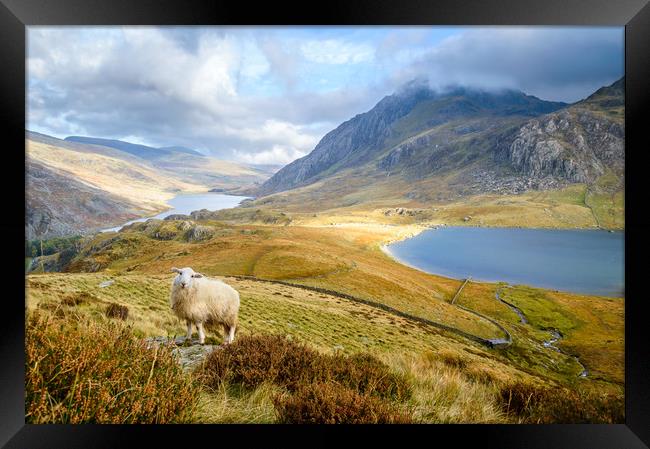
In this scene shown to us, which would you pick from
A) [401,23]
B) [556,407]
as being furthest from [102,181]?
[556,407]

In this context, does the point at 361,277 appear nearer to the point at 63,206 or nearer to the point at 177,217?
the point at 177,217

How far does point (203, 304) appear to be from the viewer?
14.2 feet

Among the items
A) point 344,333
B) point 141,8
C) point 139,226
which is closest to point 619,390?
point 344,333

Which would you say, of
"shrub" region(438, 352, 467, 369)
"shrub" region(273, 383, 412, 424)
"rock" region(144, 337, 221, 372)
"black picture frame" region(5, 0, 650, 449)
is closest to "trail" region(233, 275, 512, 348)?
"shrub" region(438, 352, 467, 369)

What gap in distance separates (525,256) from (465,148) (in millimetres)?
5819

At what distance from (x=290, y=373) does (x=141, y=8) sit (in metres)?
4.13

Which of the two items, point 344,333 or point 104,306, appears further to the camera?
point 344,333

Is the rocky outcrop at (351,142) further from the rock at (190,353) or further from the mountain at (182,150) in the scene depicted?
the rock at (190,353)

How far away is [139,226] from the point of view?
6977 mm

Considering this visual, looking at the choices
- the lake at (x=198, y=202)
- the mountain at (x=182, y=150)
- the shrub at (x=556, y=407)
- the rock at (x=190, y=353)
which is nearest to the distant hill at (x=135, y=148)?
the mountain at (x=182, y=150)

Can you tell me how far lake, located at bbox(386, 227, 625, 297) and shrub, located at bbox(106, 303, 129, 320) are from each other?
229 inches

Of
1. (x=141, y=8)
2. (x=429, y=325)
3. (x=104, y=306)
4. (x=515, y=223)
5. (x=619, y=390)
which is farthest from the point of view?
(x=515, y=223)

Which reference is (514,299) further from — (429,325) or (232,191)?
(232,191)

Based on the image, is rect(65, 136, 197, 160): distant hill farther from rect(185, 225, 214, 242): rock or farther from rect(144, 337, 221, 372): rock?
rect(144, 337, 221, 372): rock
